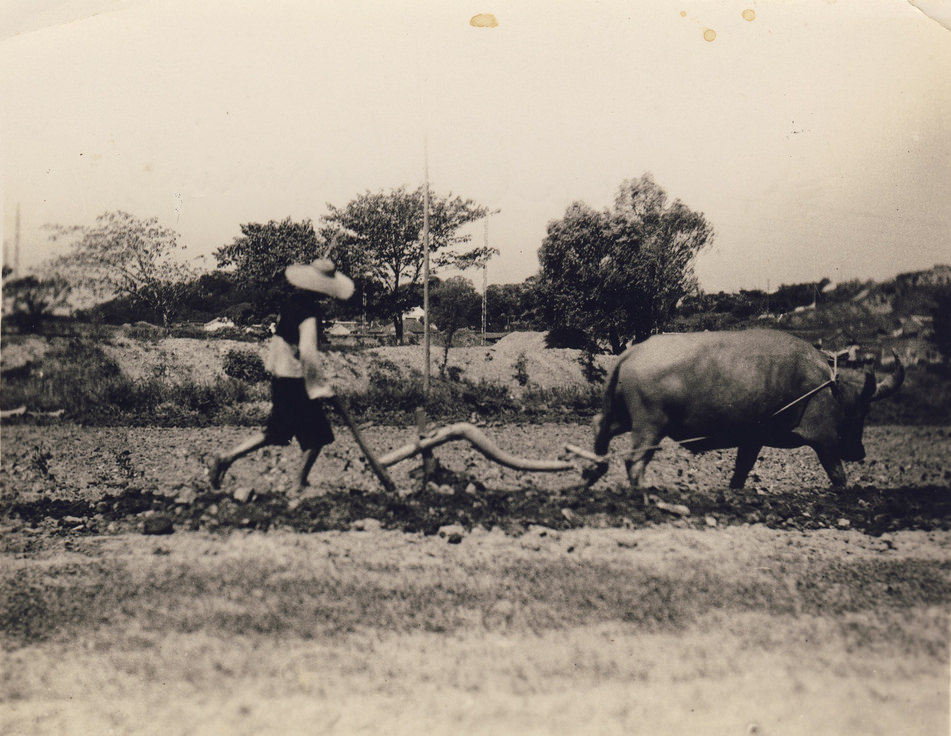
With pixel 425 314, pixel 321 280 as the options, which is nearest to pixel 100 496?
pixel 321 280

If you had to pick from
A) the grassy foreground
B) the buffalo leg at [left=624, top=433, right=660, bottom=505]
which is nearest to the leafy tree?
the grassy foreground

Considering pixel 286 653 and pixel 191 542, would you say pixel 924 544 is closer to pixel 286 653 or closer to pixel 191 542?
pixel 286 653

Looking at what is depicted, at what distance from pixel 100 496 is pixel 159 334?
38.7 inches

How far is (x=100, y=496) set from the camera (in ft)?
14.2

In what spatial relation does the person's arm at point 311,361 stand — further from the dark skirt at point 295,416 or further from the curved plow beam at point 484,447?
the curved plow beam at point 484,447

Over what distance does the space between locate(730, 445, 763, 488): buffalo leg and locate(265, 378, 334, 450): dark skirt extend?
2.43m

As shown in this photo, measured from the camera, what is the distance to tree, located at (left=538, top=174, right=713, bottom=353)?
14.4 feet

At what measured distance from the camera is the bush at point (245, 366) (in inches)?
172

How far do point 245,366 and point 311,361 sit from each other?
458mm

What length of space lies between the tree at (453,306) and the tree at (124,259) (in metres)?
1.43

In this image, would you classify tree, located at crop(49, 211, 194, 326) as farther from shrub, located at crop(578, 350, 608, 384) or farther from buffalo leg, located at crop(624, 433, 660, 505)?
buffalo leg, located at crop(624, 433, 660, 505)

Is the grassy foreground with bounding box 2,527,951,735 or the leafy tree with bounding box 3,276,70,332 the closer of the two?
the grassy foreground with bounding box 2,527,951,735

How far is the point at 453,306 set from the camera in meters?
4.50

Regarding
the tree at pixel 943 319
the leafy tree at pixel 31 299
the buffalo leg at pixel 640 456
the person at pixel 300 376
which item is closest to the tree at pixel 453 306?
the person at pixel 300 376
